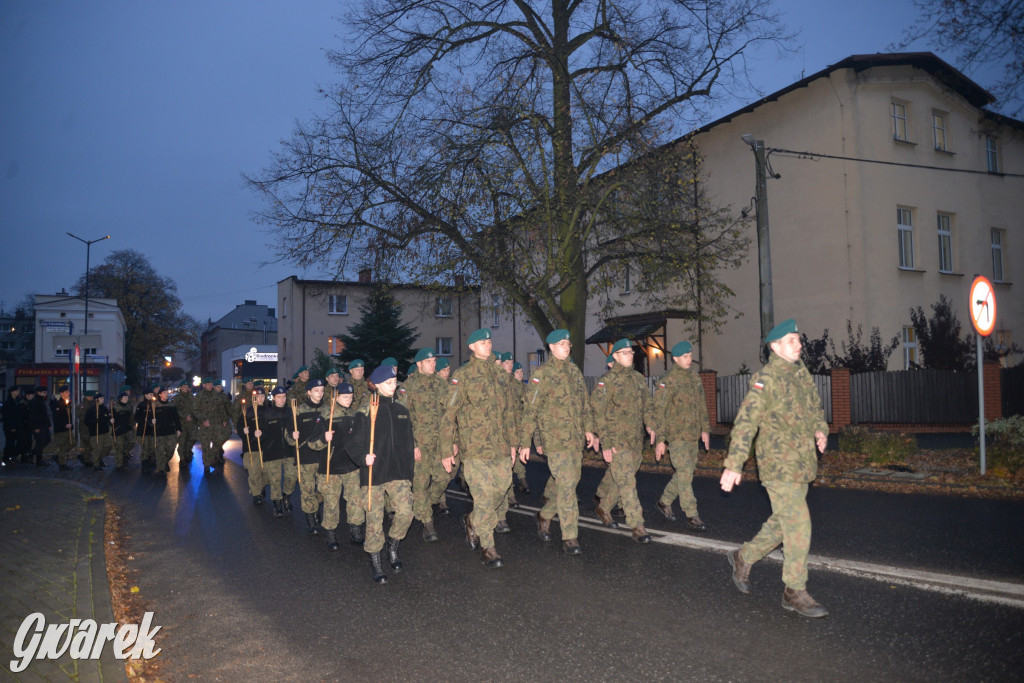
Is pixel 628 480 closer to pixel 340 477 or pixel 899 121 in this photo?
pixel 340 477

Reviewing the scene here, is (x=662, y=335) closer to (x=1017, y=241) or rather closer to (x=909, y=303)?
(x=909, y=303)

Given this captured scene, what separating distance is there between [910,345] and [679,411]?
18.4 metres

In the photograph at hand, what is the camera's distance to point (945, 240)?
2508 cm

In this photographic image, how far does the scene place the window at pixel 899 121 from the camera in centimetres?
2391

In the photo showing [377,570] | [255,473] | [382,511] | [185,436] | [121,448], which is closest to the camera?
[377,570]

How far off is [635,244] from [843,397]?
798 cm

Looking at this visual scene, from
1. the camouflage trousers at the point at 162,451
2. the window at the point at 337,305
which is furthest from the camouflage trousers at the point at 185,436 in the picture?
the window at the point at 337,305

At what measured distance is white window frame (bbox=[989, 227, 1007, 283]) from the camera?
2630 cm

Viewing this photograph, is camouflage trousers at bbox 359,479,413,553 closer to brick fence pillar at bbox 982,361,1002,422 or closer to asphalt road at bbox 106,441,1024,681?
asphalt road at bbox 106,441,1024,681

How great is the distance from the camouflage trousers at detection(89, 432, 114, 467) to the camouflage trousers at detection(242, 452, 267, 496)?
9.09m

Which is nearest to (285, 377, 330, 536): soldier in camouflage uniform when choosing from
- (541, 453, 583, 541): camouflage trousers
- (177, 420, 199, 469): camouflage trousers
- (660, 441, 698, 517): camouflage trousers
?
(541, 453, 583, 541): camouflage trousers

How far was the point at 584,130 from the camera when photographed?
16969 mm

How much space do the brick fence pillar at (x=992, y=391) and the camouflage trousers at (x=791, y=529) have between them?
1731 cm

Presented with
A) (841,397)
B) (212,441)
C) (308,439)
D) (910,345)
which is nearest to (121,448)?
(212,441)
